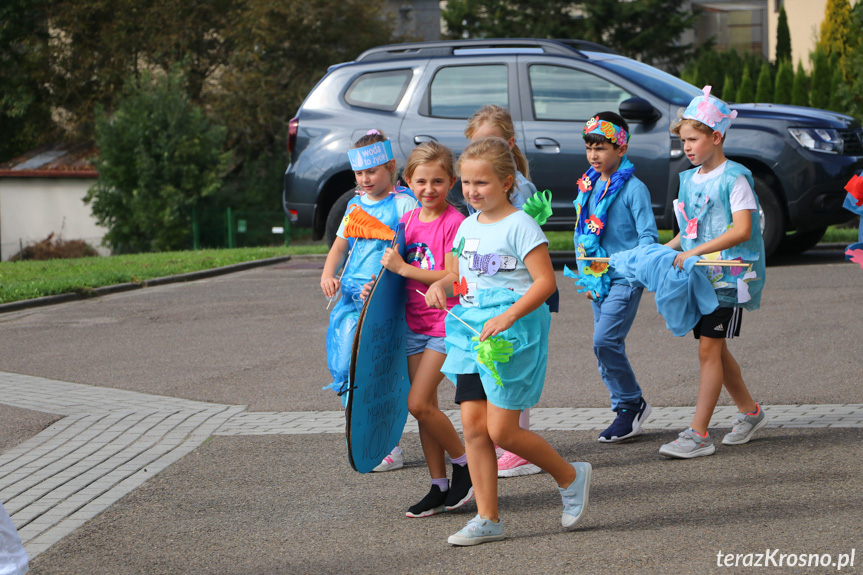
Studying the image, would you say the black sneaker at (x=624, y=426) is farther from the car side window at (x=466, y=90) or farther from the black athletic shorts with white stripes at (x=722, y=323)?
the car side window at (x=466, y=90)

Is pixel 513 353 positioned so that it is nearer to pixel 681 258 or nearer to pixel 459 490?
pixel 459 490

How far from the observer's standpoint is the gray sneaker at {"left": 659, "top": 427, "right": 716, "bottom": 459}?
4895mm

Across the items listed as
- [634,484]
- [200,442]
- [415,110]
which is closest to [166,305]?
[415,110]

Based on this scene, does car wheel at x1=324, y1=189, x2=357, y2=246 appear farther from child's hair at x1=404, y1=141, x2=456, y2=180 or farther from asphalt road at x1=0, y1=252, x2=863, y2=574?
child's hair at x1=404, y1=141, x2=456, y2=180

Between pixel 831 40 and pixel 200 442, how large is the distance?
24459 millimetres

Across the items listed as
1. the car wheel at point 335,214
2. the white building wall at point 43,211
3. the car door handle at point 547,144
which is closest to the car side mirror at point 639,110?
the car door handle at point 547,144

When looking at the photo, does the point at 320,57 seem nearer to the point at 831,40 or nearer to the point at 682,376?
the point at 831,40

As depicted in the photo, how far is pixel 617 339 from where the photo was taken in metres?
5.24

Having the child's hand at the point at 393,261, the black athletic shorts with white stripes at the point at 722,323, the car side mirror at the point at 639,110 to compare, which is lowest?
the black athletic shorts with white stripes at the point at 722,323

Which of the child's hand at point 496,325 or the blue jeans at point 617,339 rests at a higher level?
the child's hand at point 496,325

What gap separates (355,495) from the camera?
15.2 feet

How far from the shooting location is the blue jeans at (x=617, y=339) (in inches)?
205

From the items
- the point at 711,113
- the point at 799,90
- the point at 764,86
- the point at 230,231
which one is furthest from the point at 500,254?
the point at 764,86

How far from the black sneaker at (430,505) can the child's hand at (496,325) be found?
0.90m
